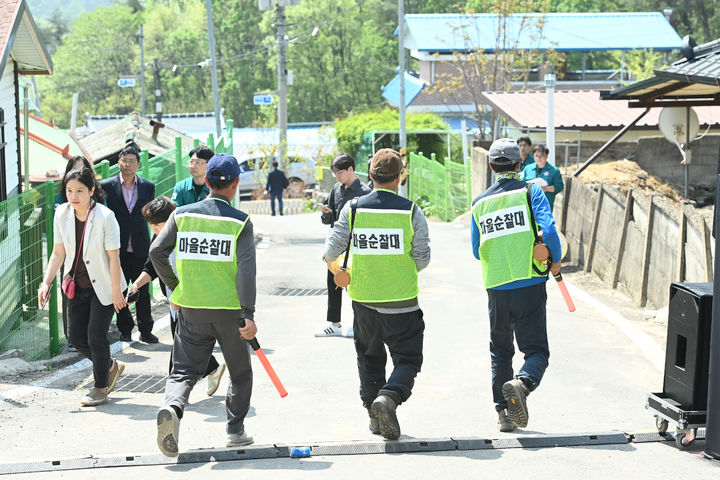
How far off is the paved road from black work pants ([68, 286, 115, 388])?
1.00 ft

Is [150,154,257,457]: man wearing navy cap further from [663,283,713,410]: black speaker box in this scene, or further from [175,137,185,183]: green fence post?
[175,137,185,183]: green fence post

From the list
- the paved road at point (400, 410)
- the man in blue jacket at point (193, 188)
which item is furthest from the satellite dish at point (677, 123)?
the man in blue jacket at point (193, 188)

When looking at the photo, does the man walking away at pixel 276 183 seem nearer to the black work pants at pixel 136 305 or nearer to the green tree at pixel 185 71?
the black work pants at pixel 136 305

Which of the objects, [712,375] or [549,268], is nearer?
[712,375]

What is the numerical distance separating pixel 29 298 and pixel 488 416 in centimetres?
497

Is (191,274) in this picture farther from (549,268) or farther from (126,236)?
(126,236)

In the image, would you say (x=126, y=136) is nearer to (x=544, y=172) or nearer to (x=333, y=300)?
(x=544, y=172)

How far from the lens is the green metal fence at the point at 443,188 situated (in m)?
27.6

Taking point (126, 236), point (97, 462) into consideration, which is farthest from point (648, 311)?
point (97, 462)

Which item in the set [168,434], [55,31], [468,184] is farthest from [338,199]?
[55,31]

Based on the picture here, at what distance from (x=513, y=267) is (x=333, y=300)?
3843 mm

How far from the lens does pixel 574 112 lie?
27.0 meters

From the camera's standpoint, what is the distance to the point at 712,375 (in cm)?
591

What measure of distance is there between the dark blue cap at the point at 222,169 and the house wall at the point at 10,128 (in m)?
7.80
